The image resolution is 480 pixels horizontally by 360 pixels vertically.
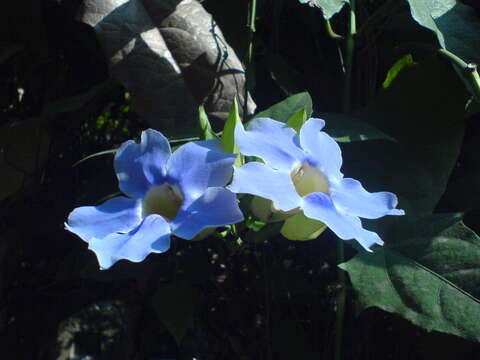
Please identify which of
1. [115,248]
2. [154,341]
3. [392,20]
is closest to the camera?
[115,248]

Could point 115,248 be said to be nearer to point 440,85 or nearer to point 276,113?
point 276,113

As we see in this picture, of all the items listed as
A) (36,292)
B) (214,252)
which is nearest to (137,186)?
(214,252)

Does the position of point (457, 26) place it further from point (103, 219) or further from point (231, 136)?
point (103, 219)

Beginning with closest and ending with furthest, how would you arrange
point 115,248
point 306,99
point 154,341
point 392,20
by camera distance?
point 115,248
point 306,99
point 392,20
point 154,341

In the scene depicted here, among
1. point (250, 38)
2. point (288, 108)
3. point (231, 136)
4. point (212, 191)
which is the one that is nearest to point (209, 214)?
point (212, 191)

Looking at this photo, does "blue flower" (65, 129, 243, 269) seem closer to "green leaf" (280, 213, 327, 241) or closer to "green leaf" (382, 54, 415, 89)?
"green leaf" (280, 213, 327, 241)
